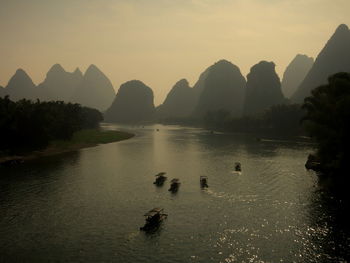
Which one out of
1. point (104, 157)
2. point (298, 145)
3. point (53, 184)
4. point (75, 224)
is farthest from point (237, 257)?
point (298, 145)

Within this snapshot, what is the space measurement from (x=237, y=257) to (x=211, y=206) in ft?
66.2

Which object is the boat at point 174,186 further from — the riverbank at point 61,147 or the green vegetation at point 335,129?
the riverbank at point 61,147

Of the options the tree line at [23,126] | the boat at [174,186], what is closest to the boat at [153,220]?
the boat at [174,186]

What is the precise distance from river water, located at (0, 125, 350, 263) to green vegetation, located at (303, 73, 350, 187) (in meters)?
5.80

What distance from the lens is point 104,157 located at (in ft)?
388

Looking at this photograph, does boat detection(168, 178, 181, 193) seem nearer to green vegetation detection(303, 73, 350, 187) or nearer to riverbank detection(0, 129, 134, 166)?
green vegetation detection(303, 73, 350, 187)

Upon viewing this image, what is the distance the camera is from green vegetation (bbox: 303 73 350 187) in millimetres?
58869

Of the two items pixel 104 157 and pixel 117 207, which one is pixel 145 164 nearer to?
pixel 104 157

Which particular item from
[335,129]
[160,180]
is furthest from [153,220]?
[335,129]

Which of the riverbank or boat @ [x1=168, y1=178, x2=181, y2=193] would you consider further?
the riverbank

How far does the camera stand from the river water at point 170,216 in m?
40.7

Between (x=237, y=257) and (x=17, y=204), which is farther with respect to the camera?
(x=17, y=204)

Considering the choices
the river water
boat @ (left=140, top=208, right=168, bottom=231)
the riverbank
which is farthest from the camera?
the riverbank

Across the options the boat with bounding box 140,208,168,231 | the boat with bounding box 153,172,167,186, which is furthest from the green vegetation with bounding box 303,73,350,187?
the boat with bounding box 153,172,167,186
